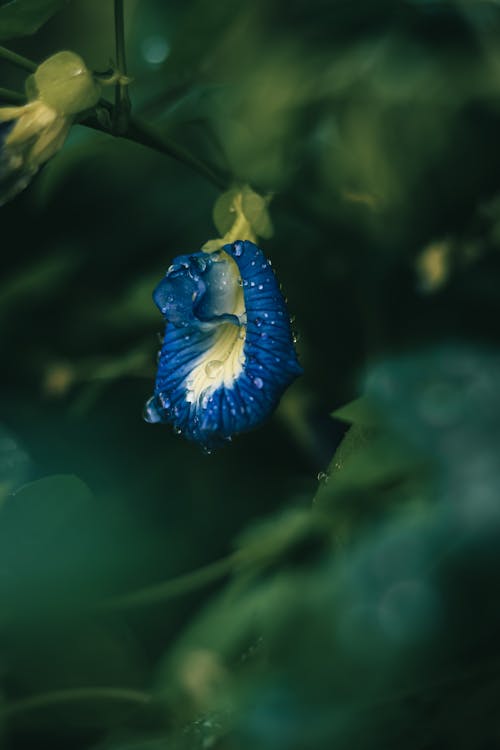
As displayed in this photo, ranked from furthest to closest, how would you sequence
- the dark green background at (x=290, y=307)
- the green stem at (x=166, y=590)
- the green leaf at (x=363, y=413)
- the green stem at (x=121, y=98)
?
the green stem at (x=166, y=590), the green stem at (x=121, y=98), the dark green background at (x=290, y=307), the green leaf at (x=363, y=413)

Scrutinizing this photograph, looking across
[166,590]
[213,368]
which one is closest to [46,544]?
[166,590]

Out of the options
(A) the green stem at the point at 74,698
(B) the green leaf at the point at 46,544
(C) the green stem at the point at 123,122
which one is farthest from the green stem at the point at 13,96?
(A) the green stem at the point at 74,698

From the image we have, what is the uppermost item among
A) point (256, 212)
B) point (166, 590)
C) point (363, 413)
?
point (256, 212)

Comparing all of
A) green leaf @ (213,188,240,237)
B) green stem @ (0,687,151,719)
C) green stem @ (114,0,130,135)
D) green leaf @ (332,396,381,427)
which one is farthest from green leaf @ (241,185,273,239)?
green stem @ (0,687,151,719)

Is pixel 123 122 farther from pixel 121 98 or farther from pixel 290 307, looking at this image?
pixel 290 307

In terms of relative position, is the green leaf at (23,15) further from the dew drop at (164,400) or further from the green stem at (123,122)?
the dew drop at (164,400)

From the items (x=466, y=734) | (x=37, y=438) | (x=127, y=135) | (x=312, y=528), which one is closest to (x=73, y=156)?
(x=127, y=135)

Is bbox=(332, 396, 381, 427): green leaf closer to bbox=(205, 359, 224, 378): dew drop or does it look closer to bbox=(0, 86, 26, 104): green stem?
bbox=(205, 359, 224, 378): dew drop
